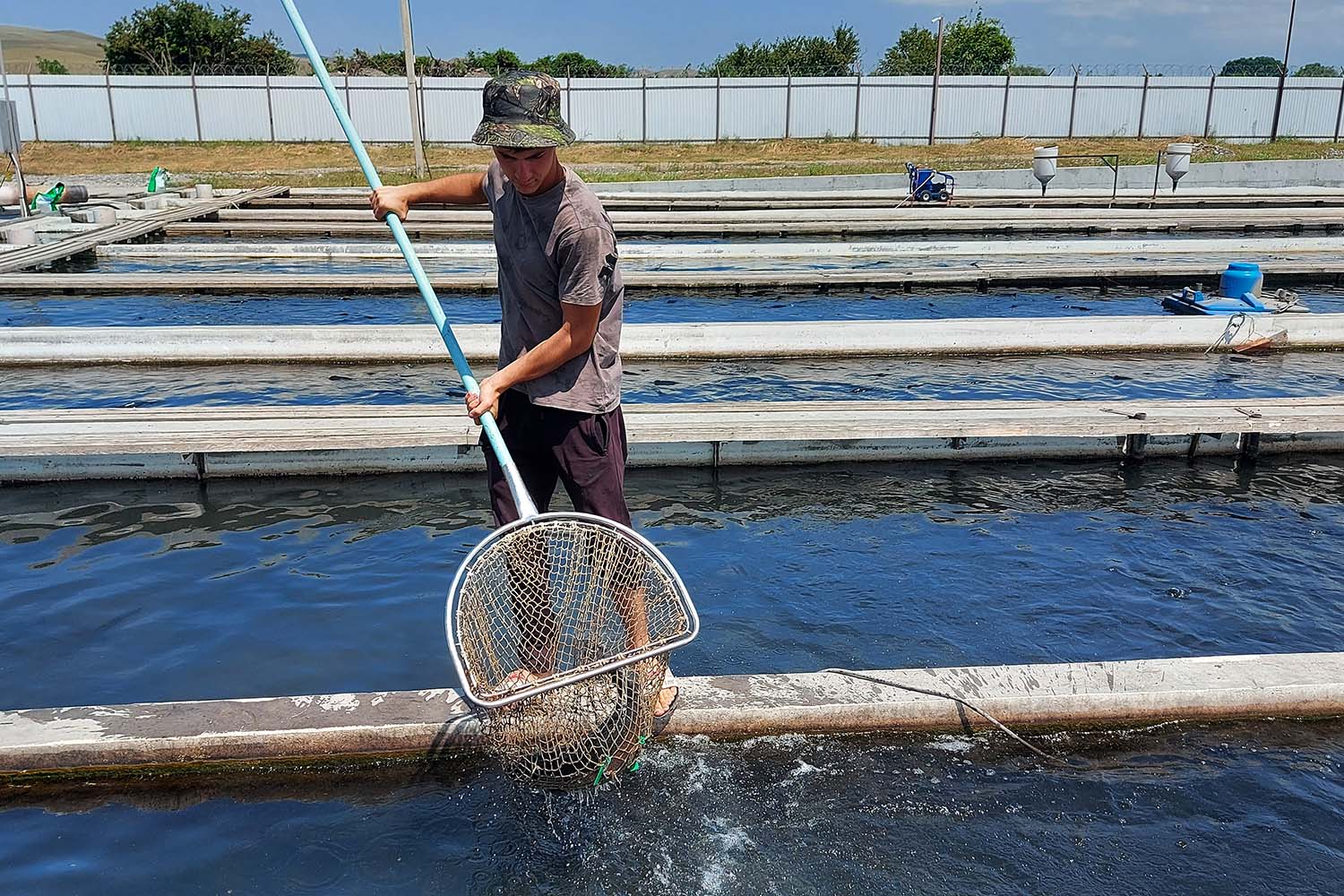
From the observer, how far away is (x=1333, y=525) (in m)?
5.52

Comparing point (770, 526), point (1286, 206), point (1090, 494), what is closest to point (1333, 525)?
point (1090, 494)

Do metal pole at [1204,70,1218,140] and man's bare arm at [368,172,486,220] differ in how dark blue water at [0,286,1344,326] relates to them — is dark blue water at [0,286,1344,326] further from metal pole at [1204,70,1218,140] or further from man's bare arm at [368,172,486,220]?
metal pole at [1204,70,1218,140]

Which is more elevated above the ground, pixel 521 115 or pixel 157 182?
pixel 521 115

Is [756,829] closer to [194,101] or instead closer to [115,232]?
[115,232]

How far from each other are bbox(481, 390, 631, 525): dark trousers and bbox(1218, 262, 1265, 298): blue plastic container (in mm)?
9691

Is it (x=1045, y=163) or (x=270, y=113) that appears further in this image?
(x=270, y=113)

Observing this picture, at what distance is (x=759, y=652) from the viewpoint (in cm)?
418

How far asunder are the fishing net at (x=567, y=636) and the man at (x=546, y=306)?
0.22 meters

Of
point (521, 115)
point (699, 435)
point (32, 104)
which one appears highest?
point (32, 104)

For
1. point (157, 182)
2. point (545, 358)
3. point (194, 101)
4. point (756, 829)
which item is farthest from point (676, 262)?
point (194, 101)

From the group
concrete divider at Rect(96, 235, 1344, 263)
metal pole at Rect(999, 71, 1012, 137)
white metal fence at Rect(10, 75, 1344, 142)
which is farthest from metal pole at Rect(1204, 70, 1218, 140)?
concrete divider at Rect(96, 235, 1344, 263)

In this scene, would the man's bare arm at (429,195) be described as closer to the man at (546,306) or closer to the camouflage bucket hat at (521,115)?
the man at (546,306)

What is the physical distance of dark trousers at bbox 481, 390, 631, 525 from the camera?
3133 mm

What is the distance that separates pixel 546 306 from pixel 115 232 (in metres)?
15.6
